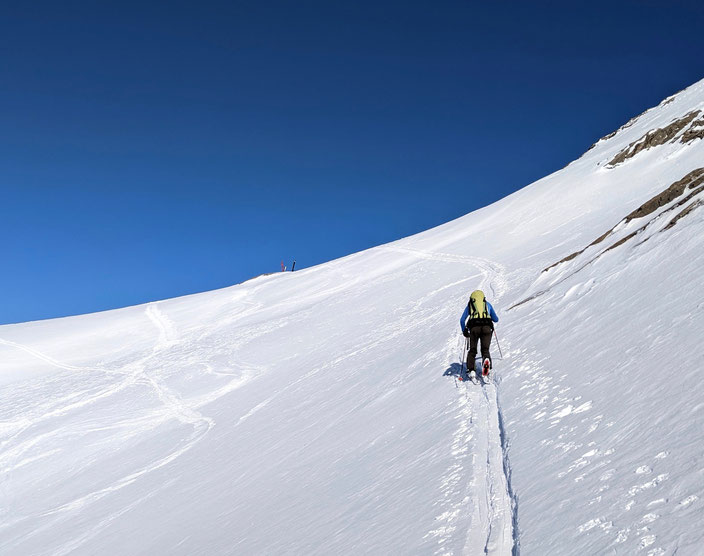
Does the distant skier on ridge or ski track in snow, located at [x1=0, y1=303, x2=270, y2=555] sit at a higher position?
ski track in snow, located at [x1=0, y1=303, x2=270, y2=555]

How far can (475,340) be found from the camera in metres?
9.40

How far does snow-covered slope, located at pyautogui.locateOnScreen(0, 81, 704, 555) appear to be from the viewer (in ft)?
13.1

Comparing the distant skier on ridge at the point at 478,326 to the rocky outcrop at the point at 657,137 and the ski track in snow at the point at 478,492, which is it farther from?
the rocky outcrop at the point at 657,137

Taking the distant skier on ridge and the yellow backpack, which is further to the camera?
the yellow backpack

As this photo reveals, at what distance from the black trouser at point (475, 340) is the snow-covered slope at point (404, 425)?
42 centimetres

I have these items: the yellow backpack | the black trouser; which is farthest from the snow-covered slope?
the yellow backpack

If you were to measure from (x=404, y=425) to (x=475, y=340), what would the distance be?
245cm

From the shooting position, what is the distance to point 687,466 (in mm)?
3346

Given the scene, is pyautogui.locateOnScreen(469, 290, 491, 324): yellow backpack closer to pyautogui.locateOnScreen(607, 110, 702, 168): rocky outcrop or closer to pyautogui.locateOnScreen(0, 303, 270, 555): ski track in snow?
pyautogui.locateOnScreen(0, 303, 270, 555): ski track in snow

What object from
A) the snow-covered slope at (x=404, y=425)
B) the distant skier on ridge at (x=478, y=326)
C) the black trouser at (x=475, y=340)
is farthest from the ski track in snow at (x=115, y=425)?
the distant skier on ridge at (x=478, y=326)

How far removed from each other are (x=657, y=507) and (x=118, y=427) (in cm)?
1579

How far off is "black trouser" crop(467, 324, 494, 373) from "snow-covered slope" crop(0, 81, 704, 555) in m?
0.42

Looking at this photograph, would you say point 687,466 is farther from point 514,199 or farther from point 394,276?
point 514,199

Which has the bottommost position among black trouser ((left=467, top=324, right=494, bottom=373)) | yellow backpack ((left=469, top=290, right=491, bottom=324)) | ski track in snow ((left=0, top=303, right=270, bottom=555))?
black trouser ((left=467, top=324, right=494, bottom=373))
